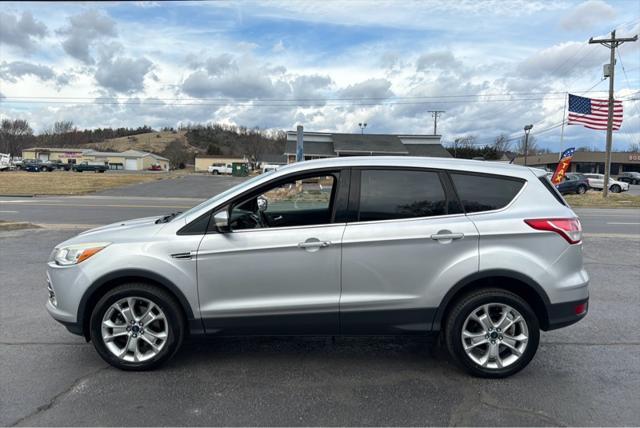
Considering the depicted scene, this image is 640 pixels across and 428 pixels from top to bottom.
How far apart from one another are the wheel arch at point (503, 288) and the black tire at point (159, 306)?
2105 millimetres

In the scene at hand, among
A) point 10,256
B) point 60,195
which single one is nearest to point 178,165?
point 60,195

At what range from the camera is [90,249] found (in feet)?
12.3

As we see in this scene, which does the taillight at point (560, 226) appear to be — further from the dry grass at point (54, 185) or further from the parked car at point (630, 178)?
the parked car at point (630, 178)

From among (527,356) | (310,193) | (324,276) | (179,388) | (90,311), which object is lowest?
(179,388)

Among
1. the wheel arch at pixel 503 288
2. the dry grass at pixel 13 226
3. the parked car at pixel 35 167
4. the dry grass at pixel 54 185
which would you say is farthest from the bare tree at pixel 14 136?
the wheel arch at pixel 503 288

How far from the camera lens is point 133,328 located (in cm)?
377

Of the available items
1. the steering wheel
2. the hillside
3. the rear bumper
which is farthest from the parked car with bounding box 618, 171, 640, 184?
the hillside

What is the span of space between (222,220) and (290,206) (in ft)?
3.80

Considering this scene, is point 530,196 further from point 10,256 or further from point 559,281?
point 10,256

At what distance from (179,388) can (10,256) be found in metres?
6.88

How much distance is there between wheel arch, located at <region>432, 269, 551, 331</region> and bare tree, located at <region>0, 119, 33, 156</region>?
149 metres

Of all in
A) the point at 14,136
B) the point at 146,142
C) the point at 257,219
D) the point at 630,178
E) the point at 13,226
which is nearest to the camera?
the point at 257,219

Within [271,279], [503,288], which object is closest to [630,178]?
[503,288]

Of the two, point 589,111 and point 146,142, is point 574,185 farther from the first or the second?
point 146,142
